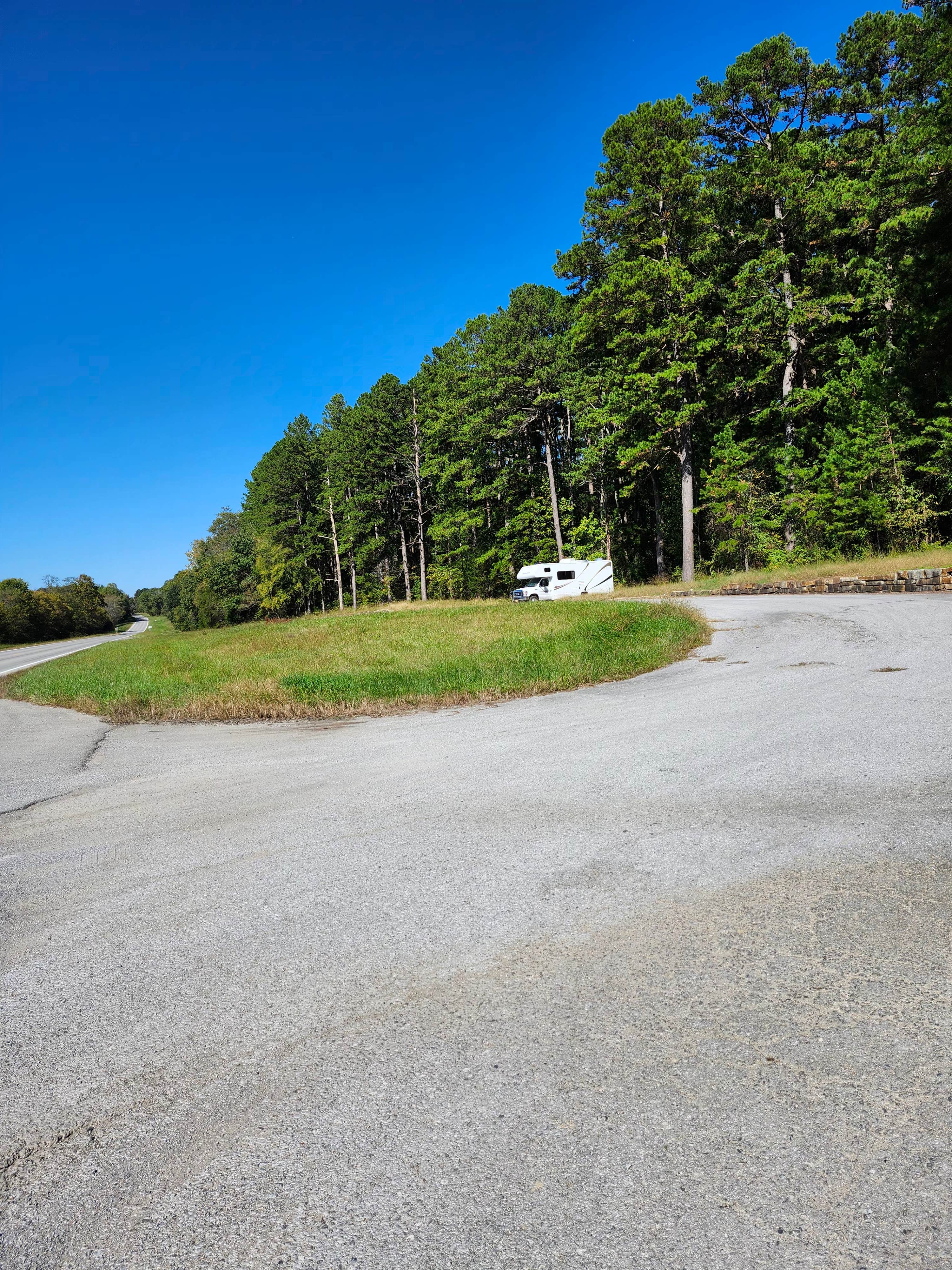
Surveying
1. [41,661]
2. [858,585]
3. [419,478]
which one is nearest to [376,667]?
[858,585]

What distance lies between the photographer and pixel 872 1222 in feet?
4.46

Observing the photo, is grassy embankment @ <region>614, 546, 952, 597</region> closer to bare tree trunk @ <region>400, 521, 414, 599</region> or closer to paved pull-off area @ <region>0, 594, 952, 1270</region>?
paved pull-off area @ <region>0, 594, 952, 1270</region>

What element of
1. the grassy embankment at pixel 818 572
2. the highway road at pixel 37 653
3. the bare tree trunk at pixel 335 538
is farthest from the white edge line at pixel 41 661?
the grassy embankment at pixel 818 572

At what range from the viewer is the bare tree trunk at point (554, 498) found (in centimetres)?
3456

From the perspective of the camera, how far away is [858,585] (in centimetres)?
1816

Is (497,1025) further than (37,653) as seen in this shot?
No

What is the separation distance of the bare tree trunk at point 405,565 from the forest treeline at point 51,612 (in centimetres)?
3714

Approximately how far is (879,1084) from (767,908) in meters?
0.95

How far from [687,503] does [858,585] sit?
9.95 metres

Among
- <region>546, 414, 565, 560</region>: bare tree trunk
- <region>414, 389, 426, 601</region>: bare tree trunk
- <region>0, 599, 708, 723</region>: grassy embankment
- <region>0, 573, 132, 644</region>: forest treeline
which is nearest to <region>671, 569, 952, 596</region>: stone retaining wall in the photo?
<region>0, 599, 708, 723</region>: grassy embankment

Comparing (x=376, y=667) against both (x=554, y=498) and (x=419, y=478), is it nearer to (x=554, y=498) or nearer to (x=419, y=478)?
(x=554, y=498)

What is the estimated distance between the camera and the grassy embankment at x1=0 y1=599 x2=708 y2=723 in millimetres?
9094

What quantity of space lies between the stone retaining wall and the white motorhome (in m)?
7.78

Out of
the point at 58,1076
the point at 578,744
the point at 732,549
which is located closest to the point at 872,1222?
the point at 58,1076
